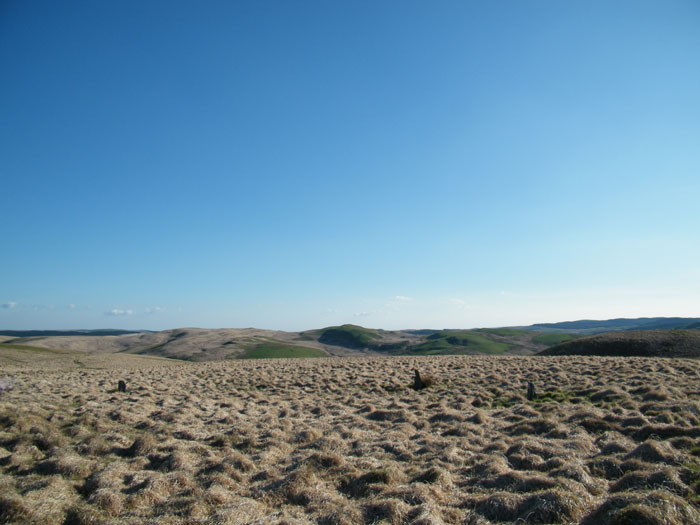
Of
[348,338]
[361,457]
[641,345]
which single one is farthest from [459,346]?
[361,457]

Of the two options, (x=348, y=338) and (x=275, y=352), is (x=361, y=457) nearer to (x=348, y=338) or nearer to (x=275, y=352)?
(x=275, y=352)

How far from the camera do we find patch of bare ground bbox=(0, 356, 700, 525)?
26.4 ft

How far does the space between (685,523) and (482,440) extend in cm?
722

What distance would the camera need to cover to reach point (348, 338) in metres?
183

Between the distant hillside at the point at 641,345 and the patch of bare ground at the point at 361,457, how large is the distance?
1167 inches

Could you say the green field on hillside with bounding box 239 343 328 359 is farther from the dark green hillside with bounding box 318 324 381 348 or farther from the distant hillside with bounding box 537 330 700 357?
the distant hillside with bounding box 537 330 700 357

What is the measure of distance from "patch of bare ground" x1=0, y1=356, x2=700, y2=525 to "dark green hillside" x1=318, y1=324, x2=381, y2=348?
150m

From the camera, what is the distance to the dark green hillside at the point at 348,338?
171637 millimetres

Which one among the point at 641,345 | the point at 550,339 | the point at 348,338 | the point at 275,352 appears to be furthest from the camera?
the point at 348,338

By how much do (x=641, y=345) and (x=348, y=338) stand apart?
141 meters

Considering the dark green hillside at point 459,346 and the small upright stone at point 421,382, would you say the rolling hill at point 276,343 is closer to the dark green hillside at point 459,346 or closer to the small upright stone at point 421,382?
the dark green hillside at point 459,346

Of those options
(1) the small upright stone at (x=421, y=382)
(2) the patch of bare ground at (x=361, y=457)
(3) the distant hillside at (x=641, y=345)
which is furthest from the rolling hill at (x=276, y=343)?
(2) the patch of bare ground at (x=361, y=457)

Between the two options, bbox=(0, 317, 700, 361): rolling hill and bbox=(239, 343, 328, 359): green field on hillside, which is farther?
bbox=(0, 317, 700, 361): rolling hill

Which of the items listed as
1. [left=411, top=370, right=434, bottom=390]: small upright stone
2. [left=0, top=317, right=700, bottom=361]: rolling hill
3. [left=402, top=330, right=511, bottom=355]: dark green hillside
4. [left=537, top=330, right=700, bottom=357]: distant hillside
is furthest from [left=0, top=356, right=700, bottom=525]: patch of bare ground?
[left=402, top=330, right=511, bottom=355]: dark green hillside
